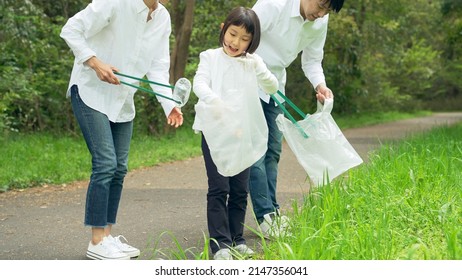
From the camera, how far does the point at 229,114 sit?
4.36 m

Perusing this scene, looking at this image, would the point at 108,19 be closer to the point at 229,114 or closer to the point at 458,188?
the point at 229,114

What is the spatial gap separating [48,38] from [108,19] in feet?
35.7

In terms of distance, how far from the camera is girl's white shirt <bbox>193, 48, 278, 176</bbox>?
4.36 meters

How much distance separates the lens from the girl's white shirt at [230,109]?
436 centimetres

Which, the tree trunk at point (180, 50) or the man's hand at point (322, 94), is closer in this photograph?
the man's hand at point (322, 94)

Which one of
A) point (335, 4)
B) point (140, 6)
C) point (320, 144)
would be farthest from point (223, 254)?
point (335, 4)

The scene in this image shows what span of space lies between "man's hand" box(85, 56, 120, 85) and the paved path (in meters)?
0.95

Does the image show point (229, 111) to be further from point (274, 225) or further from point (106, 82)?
point (274, 225)

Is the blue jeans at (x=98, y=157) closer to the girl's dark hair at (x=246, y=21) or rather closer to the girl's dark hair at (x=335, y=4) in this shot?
the girl's dark hair at (x=246, y=21)

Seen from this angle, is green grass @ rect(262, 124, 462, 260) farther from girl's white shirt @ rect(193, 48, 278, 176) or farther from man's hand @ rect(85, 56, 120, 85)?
man's hand @ rect(85, 56, 120, 85)

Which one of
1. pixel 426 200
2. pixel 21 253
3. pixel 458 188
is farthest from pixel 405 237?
pixel 21 253

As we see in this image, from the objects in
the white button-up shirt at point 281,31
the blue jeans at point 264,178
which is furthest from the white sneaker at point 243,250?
the white button-up shirt at point 281,31

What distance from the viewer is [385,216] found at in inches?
175
